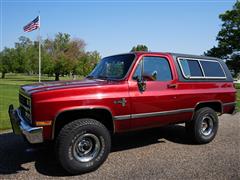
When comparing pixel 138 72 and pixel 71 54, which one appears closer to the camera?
pixel 138 72

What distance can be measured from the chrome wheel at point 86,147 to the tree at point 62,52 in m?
52.0

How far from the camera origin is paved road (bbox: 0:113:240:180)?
14.5 ft

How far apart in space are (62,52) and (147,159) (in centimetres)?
5663

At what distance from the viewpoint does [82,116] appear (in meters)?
4.75

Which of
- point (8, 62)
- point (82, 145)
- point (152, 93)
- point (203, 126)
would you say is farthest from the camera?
point (8, 62)

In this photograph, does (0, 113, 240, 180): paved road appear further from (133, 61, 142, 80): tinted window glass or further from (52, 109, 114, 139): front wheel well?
(133, 61, 142, 80): tinted window glass

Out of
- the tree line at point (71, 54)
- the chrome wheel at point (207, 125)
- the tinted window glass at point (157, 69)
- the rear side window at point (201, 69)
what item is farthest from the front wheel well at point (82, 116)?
the tree line at point (71, 54)

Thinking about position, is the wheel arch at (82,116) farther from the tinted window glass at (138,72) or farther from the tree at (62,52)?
the tree at (62,52)

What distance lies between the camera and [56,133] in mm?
4652

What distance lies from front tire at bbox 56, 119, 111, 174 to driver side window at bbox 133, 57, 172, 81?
4.08 feet

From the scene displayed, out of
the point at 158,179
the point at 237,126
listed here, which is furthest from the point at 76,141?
the point at 237,126

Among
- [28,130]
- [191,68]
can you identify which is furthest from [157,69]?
[28,130]

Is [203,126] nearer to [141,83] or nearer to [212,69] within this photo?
[212,69]

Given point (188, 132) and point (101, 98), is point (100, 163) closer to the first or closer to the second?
point (101, 98)
